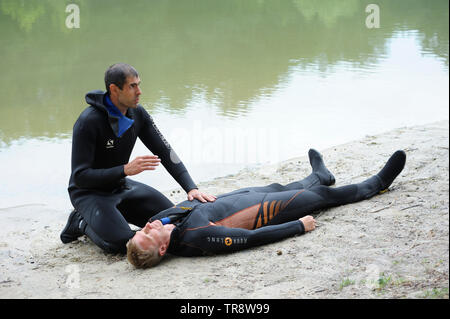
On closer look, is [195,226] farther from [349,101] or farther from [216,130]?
[349,101]

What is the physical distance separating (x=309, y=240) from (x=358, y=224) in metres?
0.42

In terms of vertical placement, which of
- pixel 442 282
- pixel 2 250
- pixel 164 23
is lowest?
pixel 2 250

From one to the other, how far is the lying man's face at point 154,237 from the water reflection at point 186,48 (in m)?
4.31

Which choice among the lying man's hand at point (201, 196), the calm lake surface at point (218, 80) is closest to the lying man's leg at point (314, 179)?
the lying man's hand at point (201, 196)

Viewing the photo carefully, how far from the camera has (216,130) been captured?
307 inches

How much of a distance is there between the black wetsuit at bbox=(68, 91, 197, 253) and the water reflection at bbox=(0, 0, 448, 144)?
3564mm

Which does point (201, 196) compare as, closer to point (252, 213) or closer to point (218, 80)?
point (252, 213)

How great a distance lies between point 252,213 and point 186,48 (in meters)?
9.53

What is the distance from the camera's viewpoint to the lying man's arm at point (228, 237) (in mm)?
3832

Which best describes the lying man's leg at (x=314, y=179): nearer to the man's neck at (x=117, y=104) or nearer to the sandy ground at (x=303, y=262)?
the sandy ground at (x=303, y=262)

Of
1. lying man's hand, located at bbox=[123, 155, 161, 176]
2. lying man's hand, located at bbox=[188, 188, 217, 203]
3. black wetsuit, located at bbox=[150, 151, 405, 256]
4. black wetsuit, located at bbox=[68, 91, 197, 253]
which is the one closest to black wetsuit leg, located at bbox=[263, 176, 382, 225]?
black wetsuit, located at bbox=[150, 151, 405, 256]

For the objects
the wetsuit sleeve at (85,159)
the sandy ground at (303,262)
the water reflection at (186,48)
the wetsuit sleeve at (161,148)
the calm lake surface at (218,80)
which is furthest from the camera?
the water reflection at (186,48)

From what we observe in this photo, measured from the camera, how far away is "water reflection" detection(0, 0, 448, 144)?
912 centimetres
